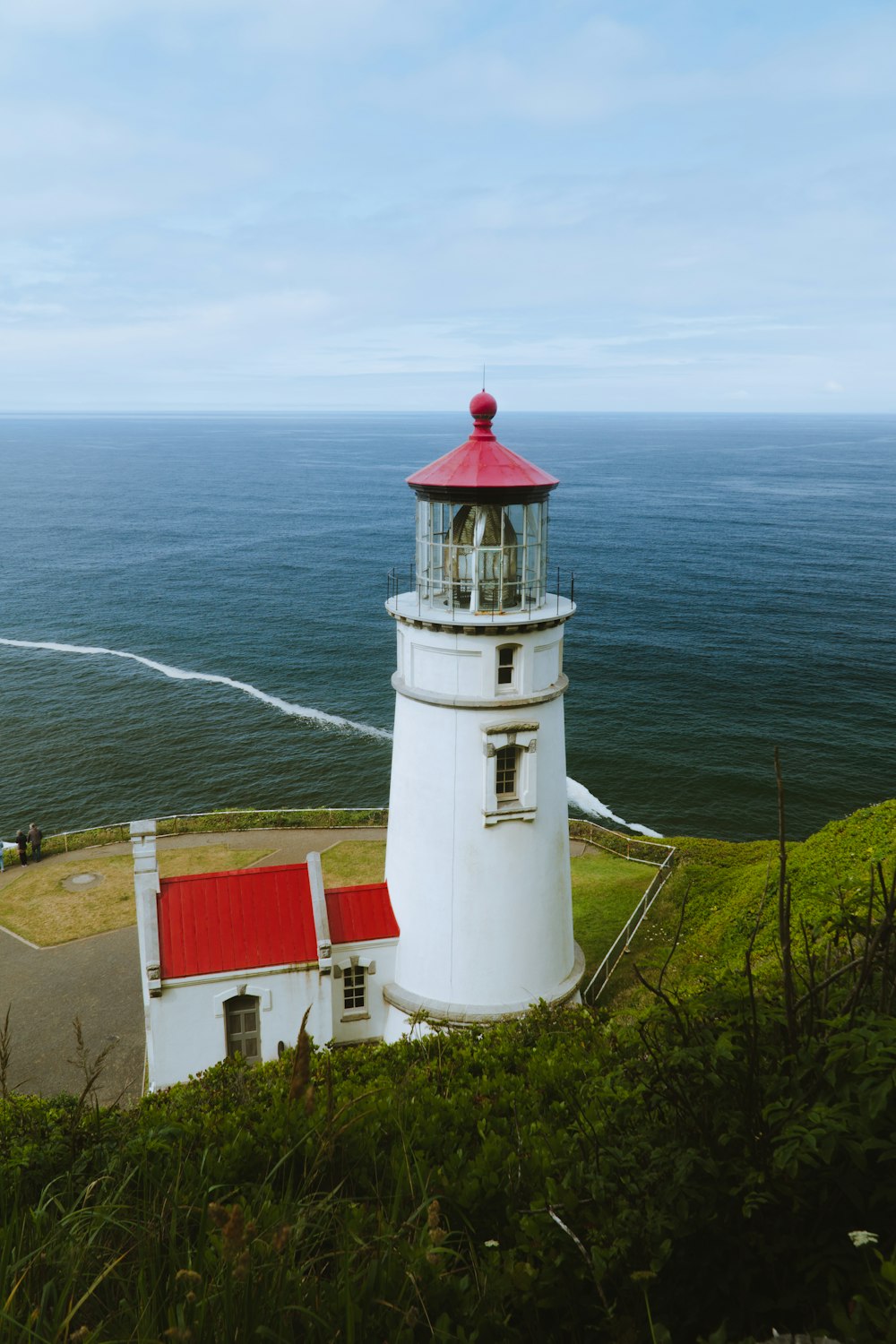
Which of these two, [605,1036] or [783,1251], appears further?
[605,1036]

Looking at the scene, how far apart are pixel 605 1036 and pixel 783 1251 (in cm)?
597

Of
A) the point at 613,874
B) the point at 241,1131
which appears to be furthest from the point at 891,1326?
the point at 613,874

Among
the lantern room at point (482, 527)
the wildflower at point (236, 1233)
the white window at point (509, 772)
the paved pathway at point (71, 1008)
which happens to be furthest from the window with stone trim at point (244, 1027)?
the wildflower at point (236, 1233)

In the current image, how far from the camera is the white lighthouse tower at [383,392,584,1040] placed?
1313 cm

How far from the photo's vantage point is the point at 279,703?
155 feet

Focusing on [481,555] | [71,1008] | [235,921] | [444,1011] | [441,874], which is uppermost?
[481,555]

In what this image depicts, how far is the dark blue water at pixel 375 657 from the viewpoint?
122ft

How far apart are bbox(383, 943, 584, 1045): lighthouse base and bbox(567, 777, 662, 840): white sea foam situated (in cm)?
1894

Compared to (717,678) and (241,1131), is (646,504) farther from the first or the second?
(241,1131)

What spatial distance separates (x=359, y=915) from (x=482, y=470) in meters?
7.84

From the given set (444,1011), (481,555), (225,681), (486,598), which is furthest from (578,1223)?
(225,681)

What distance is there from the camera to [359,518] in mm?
104312

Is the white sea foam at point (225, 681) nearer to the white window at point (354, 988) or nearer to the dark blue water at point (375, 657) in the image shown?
the dark blue water at point (375, 657)

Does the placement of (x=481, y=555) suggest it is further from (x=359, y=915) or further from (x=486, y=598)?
(x=359, y=915)
